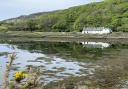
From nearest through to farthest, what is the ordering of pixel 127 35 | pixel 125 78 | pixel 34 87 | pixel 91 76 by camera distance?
pixel 34 87
pixel 125 78
pixel 91 76
pixel 127 35

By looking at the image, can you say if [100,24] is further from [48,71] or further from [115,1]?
[48,71]

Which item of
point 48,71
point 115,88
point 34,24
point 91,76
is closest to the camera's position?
point 115,88

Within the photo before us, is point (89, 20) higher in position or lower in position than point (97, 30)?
higher

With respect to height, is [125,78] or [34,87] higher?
[34,87]

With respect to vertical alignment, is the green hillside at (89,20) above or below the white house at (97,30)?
above

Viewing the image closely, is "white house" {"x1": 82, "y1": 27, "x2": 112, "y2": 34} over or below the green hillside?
below

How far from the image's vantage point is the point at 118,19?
154 metres

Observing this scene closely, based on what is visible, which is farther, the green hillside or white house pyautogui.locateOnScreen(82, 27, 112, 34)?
the green hillside

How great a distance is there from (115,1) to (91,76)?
554ft

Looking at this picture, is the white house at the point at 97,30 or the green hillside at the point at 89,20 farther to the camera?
the green hillside at the point at 89,20

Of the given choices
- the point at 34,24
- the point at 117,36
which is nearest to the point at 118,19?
the point at 117,36

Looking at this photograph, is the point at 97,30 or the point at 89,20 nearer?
the point at 97,30

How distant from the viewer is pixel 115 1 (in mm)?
196625

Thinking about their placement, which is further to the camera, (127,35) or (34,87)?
(127,35)
